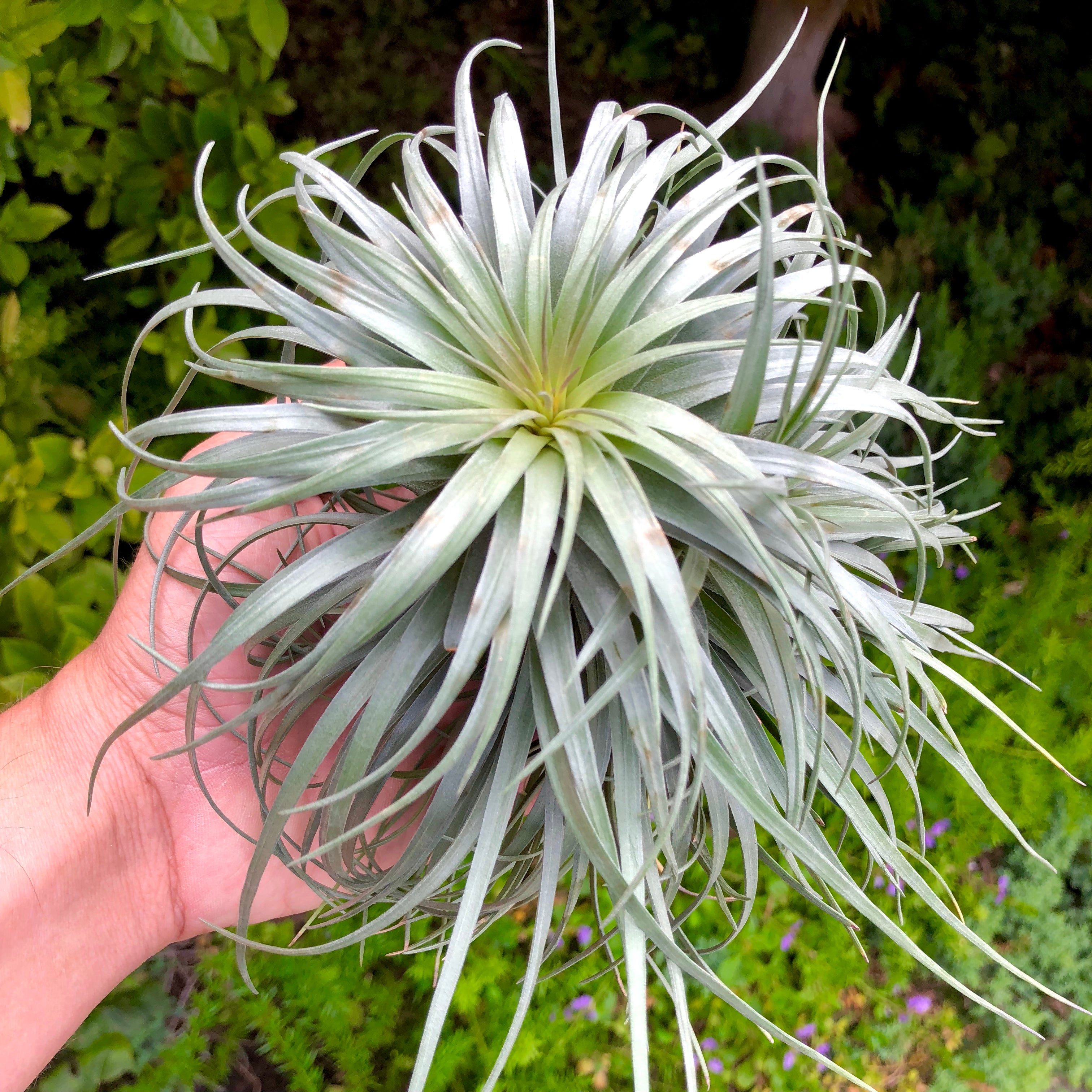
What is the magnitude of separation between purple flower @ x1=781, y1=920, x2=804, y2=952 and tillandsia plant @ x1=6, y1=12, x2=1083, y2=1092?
89cm

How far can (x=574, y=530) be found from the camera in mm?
495

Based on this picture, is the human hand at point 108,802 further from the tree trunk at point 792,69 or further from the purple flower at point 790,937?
the tree trunk at point 792,69

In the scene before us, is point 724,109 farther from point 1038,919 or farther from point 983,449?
point 1038,919

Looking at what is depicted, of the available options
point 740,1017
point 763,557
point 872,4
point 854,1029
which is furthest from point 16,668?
point 872,4

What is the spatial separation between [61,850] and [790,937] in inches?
47.9

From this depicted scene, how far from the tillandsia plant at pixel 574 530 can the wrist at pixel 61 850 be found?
0.36 m

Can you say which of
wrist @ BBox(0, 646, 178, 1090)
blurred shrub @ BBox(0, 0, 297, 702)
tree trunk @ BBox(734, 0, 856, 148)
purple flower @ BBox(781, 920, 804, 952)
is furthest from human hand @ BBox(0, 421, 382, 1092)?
tree trunk @ BBox(734, 0, 856, 148)

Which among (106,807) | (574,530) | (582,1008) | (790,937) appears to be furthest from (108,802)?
(790,937)

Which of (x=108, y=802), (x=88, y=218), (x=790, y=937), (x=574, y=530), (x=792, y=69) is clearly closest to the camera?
(x=574, y=530)

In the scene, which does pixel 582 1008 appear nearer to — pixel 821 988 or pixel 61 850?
pixel 821 988

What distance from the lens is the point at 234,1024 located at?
1.38 meters

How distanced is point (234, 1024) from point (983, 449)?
175 centimetres

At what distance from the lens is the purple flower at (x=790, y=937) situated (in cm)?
151

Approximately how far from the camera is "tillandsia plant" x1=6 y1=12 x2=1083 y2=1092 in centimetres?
51
